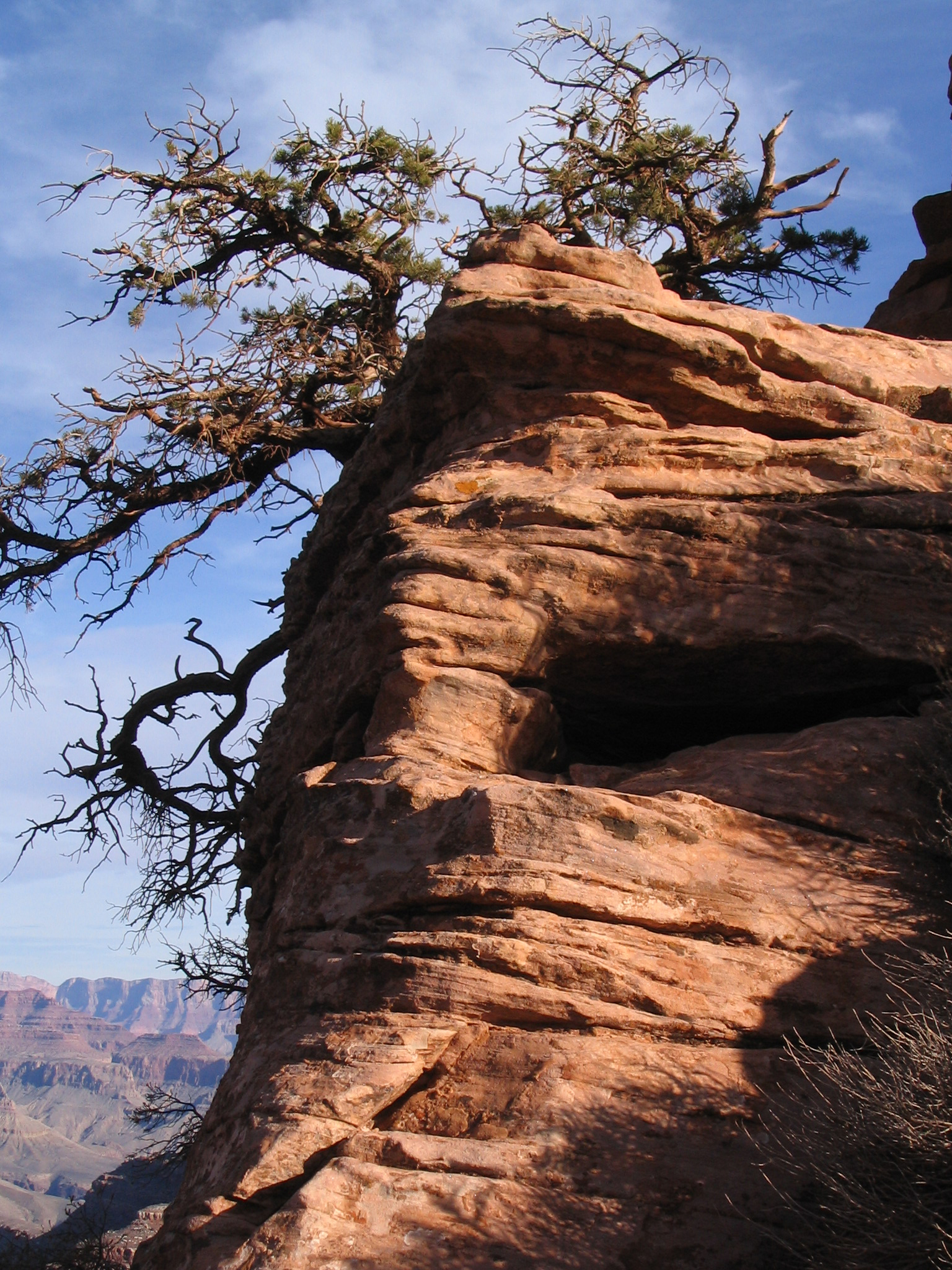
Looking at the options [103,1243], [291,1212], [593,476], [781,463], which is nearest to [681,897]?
[291,1212]

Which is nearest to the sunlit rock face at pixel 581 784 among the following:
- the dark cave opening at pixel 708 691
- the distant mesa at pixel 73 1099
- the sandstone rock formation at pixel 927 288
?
the dark cave opening at pixel 708 691

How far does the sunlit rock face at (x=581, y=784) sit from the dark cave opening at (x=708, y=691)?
0.02 meters

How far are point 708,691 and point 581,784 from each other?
47.1 inches

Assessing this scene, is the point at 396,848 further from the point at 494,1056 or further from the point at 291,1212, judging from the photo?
the point at 291,1212

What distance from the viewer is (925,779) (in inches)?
222

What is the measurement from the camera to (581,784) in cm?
620

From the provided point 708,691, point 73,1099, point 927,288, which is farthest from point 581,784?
point 73,1099

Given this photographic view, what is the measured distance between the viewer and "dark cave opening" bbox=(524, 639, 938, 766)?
6586 mm

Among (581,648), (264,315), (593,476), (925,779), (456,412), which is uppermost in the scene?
(264,315)

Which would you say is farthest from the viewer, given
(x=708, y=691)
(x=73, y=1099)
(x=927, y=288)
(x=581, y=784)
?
(x=73, y=1099)

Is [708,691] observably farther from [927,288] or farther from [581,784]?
[927,288]

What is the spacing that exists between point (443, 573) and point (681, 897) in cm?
241

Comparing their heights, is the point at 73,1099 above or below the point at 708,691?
below

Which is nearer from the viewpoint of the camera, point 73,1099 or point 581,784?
point 581,784
